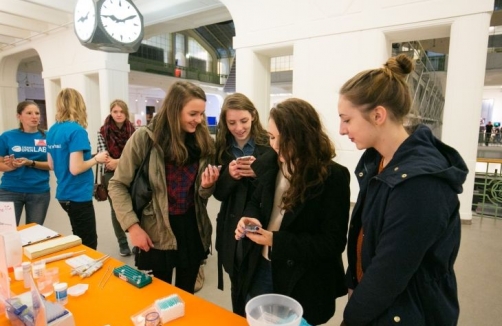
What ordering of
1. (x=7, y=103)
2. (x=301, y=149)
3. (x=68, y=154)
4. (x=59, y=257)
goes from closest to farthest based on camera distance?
(x=301, y=149) → (x=59, y=257) → (x=68, y=154) → (x=7, y=103)

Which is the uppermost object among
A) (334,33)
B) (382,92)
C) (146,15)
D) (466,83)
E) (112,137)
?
(146,15)

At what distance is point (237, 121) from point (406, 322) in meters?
1.28

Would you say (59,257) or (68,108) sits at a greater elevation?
(68,108)

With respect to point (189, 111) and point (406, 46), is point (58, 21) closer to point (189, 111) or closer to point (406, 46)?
point (189, 111)

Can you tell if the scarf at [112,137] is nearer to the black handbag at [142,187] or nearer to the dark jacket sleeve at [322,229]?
the black handbag at [142,187]

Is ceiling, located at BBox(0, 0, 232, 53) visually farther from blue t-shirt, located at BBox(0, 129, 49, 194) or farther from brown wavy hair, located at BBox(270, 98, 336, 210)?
A: brown wavy hair, located at BBox(270, 98, 336, 210)

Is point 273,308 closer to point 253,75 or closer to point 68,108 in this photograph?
point 68,108

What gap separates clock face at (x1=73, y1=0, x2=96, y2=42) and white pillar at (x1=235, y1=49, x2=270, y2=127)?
2.07 m

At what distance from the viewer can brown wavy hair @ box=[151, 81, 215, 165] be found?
1.57 m

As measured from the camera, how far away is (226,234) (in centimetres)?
152

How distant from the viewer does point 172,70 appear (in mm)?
14336

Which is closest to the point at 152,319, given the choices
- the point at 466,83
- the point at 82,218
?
the point at 82,218

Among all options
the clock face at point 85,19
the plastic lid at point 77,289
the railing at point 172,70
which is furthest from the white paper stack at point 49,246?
the railing at point 172,70

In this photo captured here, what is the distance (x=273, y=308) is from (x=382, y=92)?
0.73 m
